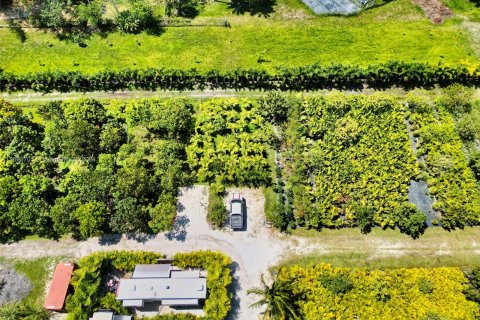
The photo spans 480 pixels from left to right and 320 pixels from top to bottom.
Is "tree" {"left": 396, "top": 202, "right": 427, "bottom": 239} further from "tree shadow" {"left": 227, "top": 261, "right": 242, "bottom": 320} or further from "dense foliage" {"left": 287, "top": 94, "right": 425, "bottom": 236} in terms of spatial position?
"tree shadow" {"left": 227, "top": 261, "right": 242, "bottom": 320}

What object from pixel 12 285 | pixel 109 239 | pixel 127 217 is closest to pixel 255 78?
pixel 127 217

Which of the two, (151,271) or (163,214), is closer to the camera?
(151,271)

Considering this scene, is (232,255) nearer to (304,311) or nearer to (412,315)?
(304,311)

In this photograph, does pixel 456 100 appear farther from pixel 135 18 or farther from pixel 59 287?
pixel 59 287

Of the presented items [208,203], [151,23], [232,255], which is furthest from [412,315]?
[151,23]

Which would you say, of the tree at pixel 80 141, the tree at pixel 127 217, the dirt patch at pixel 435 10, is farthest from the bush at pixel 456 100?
the tree at pixel 80 141

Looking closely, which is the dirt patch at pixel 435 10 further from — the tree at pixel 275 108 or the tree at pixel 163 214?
the tree at pixel 163 214

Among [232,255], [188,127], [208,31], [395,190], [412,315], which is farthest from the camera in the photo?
[208,31]
